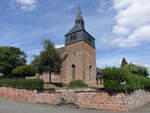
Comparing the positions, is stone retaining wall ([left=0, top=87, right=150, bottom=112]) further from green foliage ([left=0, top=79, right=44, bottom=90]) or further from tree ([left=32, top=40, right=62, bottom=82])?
tree ([left=32, top=40, right=62, bottom=82])

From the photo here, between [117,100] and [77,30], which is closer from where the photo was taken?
[117,100]

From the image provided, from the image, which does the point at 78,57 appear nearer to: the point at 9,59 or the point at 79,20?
the point at 79,20

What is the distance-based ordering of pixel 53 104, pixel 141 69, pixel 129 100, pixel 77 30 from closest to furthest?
1. pixel 129 100
2. pixel 53 104
3. pixel 141 69
4. pixel 77 30

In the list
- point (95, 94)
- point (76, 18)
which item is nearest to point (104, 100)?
point (95, 94)

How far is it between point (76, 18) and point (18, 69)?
19335 millimetres

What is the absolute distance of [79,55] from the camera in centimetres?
3794

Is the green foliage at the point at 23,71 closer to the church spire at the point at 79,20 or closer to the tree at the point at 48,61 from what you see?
the tree at the point at 48,61

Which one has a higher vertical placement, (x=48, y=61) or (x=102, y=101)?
(x=48, y=61)

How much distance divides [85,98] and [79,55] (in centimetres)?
2305

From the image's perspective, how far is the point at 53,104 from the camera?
16656 millimetres

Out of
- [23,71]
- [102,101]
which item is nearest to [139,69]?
[23,71]

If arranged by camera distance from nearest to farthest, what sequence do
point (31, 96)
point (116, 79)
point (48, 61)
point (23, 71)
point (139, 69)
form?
point (116, 79), point (31, 96), point (23, 71), point (48, 61), point (139, 69)

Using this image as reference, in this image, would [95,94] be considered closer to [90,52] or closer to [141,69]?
[141,69]

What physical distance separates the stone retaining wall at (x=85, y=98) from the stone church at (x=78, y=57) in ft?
62.3
